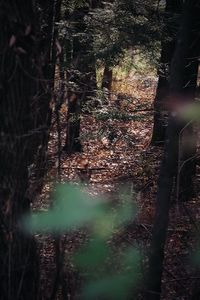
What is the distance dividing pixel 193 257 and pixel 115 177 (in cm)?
571

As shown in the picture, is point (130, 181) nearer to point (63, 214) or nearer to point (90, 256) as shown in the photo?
point (90, 256)

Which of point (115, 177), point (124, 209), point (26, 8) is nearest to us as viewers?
point (26, 8)

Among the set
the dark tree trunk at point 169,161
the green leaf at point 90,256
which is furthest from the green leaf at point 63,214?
the dark tree trunk at point 169,161

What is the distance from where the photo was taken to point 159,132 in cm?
1327

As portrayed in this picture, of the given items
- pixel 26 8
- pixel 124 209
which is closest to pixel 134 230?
pixel 124 209

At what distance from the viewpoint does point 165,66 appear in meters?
10.6

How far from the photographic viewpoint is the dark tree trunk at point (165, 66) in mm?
9876

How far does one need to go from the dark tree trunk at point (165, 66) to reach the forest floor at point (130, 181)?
0.35 meters

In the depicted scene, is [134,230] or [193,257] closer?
[193,257]

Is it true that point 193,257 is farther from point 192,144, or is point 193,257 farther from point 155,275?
point 192,144

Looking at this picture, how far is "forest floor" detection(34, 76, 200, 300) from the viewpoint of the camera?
706cm

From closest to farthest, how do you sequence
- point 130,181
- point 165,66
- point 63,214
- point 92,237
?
point 63,214, point 92,237, point 165,66, point 130,181

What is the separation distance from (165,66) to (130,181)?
10.0 feet

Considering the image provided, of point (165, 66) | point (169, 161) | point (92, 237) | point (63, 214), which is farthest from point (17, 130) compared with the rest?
point (165, 66)
